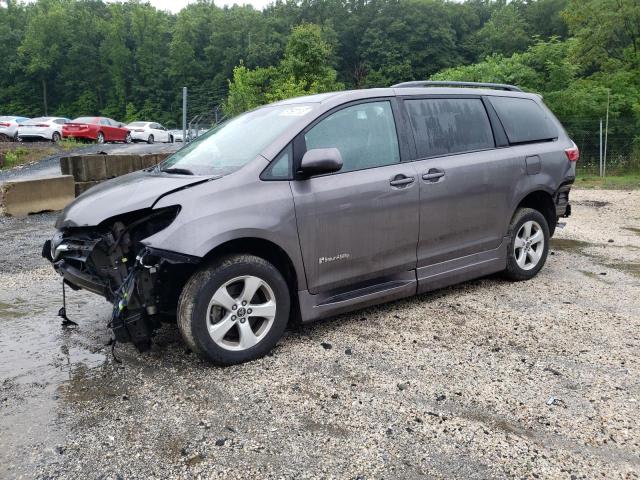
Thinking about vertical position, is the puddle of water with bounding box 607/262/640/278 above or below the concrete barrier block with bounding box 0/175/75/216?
below

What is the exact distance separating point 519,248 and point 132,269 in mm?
3847

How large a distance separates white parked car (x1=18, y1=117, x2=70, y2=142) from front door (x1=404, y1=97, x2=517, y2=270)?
1094 inches

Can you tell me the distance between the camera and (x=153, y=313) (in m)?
3.59

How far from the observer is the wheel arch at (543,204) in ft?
18.6

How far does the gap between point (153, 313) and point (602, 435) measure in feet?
8.83

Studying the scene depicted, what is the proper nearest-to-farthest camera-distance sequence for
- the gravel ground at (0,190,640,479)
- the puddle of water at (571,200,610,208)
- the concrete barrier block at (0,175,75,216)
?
the gravel ground at (0,190,640,479) < the concrete barrier block at (0,175,75,216) < the puddle of water at (571,200,610,208)

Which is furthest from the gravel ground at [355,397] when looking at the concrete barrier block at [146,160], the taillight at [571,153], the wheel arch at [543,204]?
the concrete barrier block at [146,160]

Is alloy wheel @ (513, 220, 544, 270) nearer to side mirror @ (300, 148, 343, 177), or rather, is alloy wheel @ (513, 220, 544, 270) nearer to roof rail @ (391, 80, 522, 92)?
roof rail @ (391, 80, 522, 92)

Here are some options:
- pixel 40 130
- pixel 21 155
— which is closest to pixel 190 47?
pixel 40 130

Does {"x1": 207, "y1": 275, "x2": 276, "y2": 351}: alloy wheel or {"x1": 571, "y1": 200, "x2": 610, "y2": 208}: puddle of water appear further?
{"x1": 571, "y1": 200, "x2": 610, "y2": 208}: puddle of water

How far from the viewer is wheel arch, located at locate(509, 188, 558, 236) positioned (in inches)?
223

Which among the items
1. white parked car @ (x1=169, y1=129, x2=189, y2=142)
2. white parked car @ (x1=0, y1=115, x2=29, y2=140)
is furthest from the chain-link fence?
white parked car @ (x1=169, y1=129, x2=189, y2=142)

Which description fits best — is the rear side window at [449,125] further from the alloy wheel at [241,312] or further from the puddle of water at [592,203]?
the puddle of water at [592,203]

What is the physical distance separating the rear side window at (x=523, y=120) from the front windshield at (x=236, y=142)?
2197 mm
